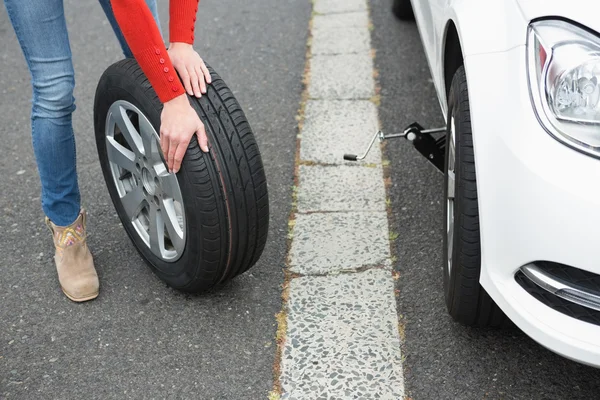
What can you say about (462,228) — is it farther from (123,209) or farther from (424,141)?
(123,209)

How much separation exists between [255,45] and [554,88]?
9.75ft

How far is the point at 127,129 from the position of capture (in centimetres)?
236

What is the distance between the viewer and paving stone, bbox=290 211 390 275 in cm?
263

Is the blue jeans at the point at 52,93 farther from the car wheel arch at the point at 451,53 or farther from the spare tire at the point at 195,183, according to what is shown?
the car wheel arch at the point at 451,53

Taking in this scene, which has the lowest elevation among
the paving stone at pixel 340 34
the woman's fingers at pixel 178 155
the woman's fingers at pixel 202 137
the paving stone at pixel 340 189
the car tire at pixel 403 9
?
the paving stone at pixel 340 189

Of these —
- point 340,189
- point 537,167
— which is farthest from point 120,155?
point 537,167

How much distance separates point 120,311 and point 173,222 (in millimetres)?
357

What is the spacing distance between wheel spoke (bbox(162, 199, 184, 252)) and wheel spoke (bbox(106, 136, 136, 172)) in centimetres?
21

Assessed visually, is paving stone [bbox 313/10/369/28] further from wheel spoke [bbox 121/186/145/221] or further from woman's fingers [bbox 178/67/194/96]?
woman's fingers [bbox 178/67/194/96]

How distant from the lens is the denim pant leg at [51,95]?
7.26ft

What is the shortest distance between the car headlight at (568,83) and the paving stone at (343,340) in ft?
2.83

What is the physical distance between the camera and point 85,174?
3.25 m

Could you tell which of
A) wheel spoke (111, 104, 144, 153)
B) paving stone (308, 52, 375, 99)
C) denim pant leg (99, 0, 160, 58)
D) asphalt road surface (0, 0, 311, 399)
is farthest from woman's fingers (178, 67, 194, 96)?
paving stone (308, 52, 375, 99)

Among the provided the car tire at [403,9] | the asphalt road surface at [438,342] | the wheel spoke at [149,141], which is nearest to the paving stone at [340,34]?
the car tire at [403,9]
